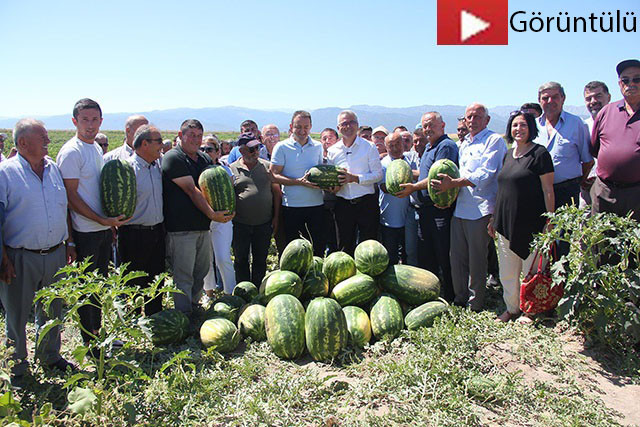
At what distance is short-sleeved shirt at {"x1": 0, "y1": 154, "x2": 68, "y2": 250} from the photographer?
14.6ft

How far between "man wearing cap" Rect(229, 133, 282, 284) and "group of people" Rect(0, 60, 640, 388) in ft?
0.07

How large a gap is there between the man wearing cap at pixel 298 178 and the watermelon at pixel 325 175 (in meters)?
0.13

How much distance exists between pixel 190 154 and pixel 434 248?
3837 millimetres

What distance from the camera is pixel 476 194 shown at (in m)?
5.78

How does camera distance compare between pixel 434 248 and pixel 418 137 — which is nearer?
pixel 434 248

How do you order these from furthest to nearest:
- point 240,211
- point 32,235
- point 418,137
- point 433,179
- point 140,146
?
1. point 418,137
2. point 240,211
3. point 433,179
4. point 140,146
5. point 32,235

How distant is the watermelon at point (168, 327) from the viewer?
5.07m

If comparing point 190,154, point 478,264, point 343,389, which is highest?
point 190,154

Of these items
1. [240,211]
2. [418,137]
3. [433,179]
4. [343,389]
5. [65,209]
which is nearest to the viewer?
[343,389]

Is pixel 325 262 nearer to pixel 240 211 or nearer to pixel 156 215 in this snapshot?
pixel 240 211

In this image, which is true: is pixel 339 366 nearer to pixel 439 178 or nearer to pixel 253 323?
pixel 253 323

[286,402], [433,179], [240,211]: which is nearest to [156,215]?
[240,211]

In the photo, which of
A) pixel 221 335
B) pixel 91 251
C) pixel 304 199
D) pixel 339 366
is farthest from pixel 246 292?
pixel 91 251

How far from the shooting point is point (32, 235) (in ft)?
14.7
